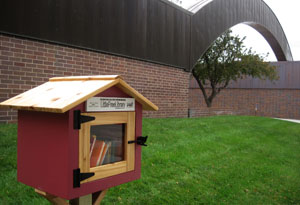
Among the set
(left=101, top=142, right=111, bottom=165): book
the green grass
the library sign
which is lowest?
the green grass

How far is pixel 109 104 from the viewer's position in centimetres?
225

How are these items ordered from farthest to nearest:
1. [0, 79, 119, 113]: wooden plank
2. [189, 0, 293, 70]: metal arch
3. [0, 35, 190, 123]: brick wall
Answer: [189, 0, 293, 70]: metal arch < [0, 35, 190, 123]: brick wall < [0, 79, 119, 113]: wooden plank

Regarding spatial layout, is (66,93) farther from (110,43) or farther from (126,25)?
(126,25)

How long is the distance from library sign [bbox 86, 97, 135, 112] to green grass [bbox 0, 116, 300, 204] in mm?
1838

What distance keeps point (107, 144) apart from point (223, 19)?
12.9m

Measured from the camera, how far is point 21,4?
233 inches

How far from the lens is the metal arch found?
12031 mm

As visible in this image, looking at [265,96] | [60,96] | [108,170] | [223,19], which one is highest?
[223,19]

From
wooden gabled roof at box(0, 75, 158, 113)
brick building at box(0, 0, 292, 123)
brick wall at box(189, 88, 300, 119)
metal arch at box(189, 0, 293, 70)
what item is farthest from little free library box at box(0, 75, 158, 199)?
brick wall at box(189, 88, 300, 119)

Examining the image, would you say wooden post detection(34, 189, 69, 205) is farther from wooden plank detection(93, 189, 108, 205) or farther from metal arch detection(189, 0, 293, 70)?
metal arch detection(189, 0, 293, 70)

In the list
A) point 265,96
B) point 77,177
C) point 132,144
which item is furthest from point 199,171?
point 265,96

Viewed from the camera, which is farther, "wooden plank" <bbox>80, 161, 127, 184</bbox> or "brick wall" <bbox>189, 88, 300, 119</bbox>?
"brick wall" <bbox>189, 88, 300, 119</bbox>

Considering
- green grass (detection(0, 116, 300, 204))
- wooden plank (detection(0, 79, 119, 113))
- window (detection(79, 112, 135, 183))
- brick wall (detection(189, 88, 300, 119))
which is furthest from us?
brick wall (detection(189, 88, 300, 119))

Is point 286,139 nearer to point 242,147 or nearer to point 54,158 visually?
point 242,147
